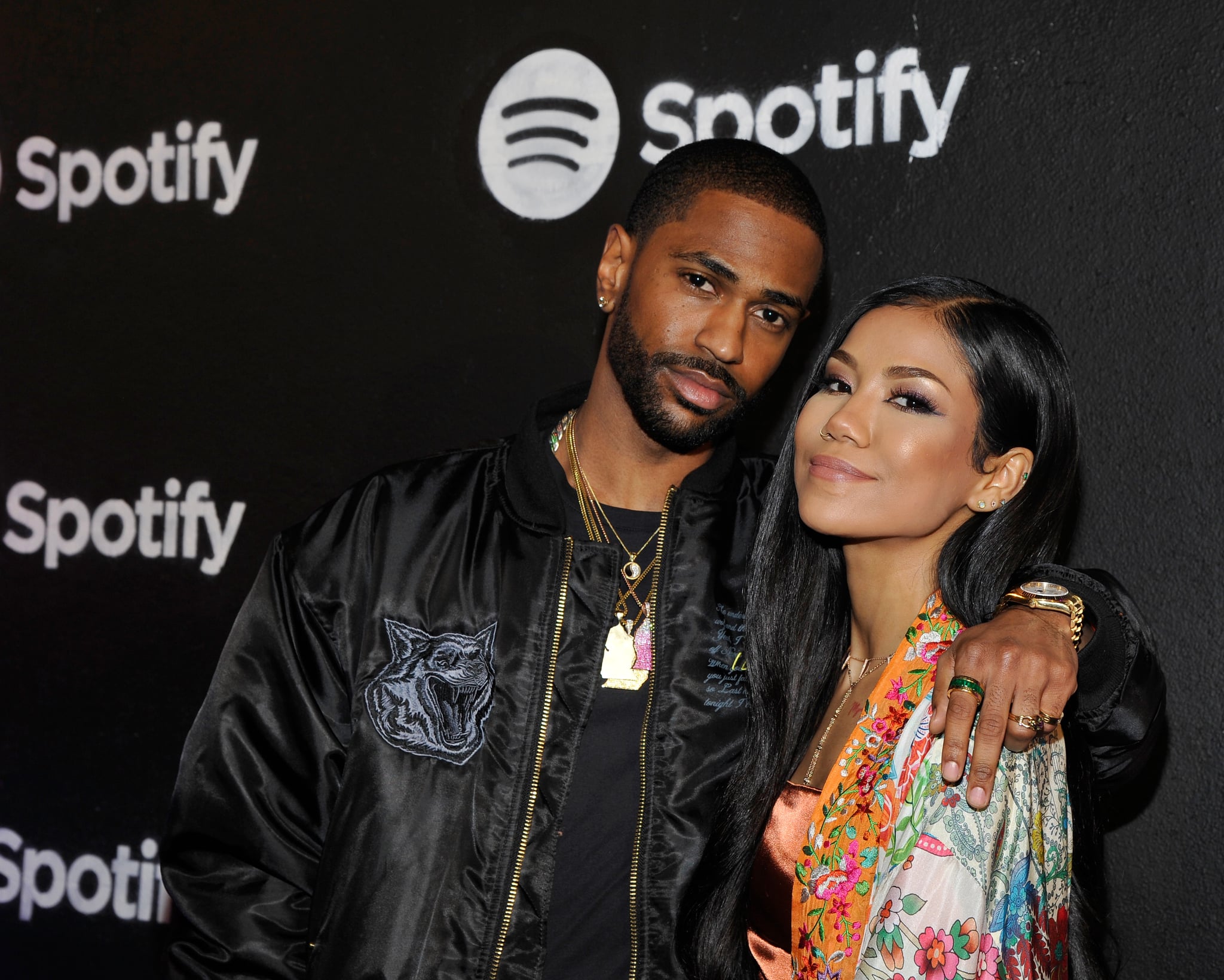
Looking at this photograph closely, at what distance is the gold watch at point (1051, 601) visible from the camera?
1.50 metres

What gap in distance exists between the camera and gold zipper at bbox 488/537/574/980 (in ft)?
5.60

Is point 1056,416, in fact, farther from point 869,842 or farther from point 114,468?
point 114,468

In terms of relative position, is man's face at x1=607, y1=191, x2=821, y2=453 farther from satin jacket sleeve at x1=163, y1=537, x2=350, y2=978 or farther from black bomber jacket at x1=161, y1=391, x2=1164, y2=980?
satin jacket sleeve at x1=163, y1=537, x2=350, y2=978

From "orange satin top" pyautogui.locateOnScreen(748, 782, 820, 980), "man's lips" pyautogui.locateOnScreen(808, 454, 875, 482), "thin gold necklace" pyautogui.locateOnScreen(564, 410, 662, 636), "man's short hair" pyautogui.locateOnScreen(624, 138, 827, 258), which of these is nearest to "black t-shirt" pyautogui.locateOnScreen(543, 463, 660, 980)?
"thin gold necklace" pyautogui.locateOnScreen(564, 410, 662, 636)

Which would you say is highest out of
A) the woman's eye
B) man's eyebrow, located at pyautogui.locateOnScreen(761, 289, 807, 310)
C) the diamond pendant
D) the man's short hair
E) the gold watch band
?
the man's short hair

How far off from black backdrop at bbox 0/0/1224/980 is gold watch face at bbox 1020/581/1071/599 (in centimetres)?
75

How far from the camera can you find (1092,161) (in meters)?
2.20

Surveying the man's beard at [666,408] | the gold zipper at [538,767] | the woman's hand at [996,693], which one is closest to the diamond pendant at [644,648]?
the gold zipper at [538,767]

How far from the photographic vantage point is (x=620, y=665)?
184 cm

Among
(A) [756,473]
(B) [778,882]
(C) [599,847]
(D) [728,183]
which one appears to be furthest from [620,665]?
(D) [728,183]

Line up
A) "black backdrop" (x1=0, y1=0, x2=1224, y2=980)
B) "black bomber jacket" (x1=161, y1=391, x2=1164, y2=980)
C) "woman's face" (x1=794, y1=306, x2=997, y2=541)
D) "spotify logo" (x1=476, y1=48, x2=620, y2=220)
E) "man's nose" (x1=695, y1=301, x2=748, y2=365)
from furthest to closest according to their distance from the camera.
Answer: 1. "spotify logo" (x1=476, y1=48, x2=620, y2=220)
2. "black backdrop" (x1=0, y1=0, x2=1224, y2=980)
3. "man's nose" (x1=695, y1=301, x2=748, y2=365)
4. "black bomber jacket" (x1=161, y1=391, x2=1164, y2=980)
5. "woman's face" (x1=794, y1=306, x2=997, y2=541)

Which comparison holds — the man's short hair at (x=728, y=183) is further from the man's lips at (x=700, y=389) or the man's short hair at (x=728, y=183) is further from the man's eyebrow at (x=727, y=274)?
the man's lips at (x=700, y=389)

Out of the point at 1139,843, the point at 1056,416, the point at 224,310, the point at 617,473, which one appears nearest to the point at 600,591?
the point at 617,473

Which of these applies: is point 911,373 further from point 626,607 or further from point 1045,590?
point 626,607
